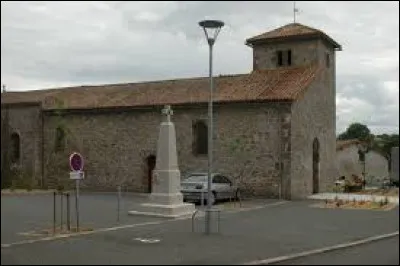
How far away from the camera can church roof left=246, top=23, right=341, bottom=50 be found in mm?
34469

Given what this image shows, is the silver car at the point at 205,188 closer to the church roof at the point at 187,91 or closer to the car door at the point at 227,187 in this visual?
the car door at the point at 227,187

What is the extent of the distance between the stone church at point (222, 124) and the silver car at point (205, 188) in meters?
1.63

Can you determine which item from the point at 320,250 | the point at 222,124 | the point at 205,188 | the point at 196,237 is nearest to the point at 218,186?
the point at 205,188

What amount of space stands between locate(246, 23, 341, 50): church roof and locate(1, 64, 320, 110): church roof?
1845 mm

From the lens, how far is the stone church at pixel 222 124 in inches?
1208

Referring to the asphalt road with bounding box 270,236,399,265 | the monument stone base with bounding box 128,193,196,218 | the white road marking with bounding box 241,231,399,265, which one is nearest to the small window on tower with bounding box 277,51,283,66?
the monument stone base with bounding box 128,193,196,218

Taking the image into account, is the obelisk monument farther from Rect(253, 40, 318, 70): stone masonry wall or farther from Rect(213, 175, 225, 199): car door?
Rect(253, 40, 318, 70): stone masonry wall

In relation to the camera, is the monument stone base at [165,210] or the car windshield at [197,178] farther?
the car windshield at [197,178]

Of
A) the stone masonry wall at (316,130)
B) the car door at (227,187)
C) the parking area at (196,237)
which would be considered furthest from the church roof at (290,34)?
the parking area at (196,237)

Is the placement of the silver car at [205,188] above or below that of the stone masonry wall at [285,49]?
below

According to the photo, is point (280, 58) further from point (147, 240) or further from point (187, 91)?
point (147, 240)

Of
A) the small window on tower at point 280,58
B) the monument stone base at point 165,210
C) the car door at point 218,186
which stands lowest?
the monument stone base at point 165,210

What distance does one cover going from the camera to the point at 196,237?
15.9m

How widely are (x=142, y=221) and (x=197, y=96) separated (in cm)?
1491
